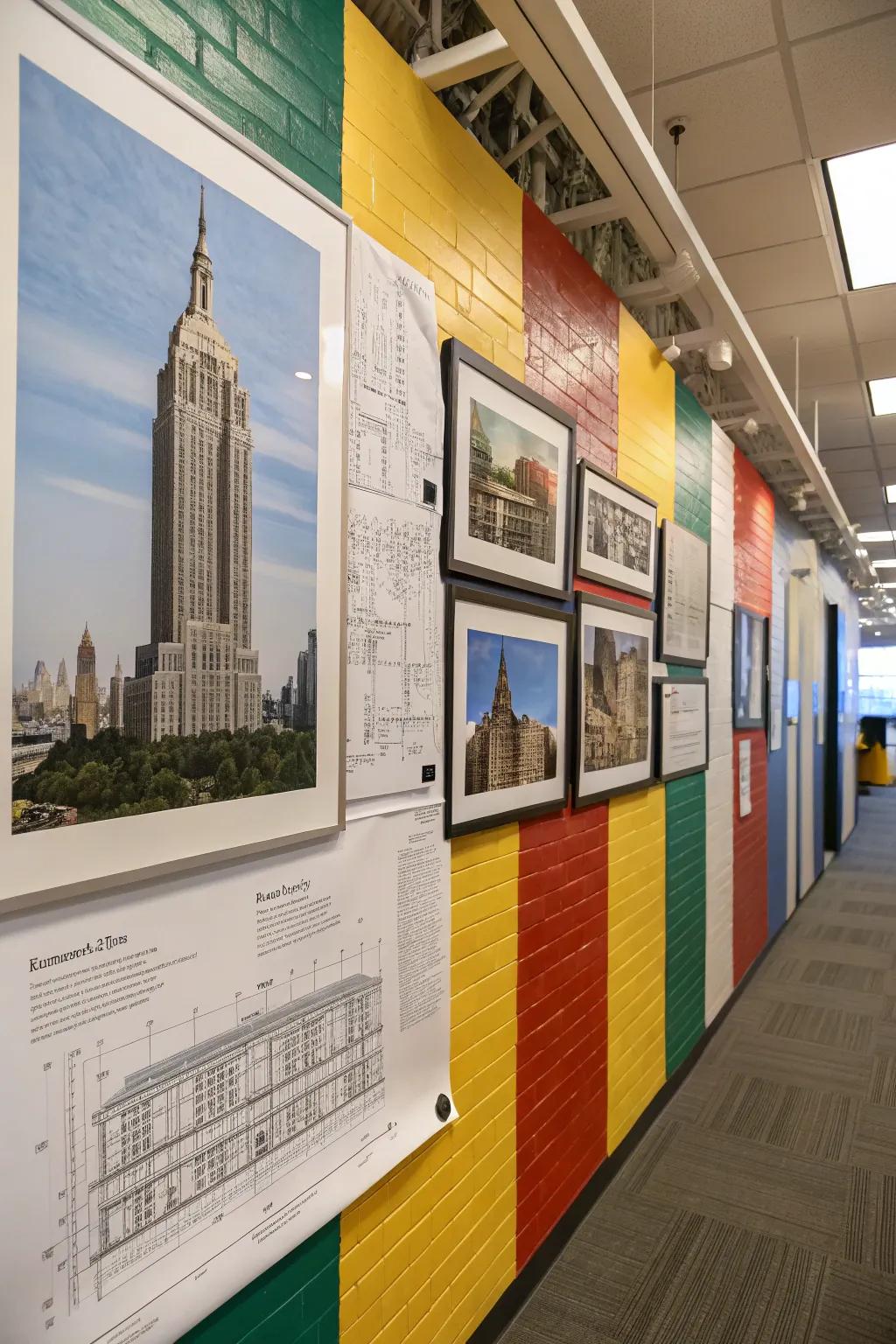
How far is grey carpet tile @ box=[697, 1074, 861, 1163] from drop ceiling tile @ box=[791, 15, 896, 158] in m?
3.42

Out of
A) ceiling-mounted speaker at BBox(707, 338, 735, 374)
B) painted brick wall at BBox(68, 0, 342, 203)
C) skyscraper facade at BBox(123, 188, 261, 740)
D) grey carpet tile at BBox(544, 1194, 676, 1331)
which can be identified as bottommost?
grey carpet tile at BBox(544, 1194, 676, 1331)

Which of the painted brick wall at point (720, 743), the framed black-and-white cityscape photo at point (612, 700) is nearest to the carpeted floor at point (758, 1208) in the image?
the painted brick wall at point (720, 743)

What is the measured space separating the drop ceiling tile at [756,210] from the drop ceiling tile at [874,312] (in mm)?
627

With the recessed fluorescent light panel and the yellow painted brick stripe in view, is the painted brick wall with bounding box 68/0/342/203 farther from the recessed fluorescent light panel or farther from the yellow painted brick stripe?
the recessed fluorescent light panel

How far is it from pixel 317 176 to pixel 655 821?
2472 mm

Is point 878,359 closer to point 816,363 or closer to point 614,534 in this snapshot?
point 816,363

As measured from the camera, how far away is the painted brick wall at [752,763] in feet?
14.9

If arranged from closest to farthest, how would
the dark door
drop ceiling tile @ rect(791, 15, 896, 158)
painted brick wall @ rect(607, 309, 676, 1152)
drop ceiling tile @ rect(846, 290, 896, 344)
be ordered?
1. drop ceiling tile @ rect(791, 15, 896, 158)
2. painted brick wall @ rect(607, 309, 676, 1152)
3. drop ceiling tile @ rect(846, 290, 896, 344)
4. the dark door

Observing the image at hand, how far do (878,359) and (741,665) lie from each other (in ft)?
5.89

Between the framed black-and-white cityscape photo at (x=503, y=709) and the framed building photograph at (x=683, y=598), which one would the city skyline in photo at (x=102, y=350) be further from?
the framed building photograph at (x=683, y=598)

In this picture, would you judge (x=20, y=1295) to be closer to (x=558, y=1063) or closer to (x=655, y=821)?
(x=558, y=1063)

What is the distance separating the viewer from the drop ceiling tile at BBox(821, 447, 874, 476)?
249 inches

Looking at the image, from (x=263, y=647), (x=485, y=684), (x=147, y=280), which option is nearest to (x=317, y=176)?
(x=147, y=280)

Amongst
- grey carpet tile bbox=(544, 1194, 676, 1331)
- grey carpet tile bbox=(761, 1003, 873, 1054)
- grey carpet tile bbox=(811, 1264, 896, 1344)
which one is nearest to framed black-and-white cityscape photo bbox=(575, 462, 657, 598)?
grey carpet tile bbox=(544, 1194, 676, 1331)
